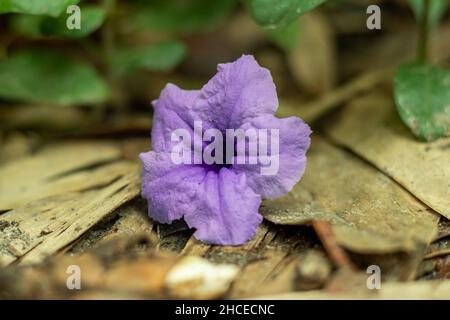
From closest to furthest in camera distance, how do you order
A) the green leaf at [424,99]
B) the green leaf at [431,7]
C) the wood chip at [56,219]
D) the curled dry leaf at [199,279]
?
the curled dry leaf at [199,279], the wood chip at [56,219], the green leaf at [424,99], the green leaf at [431,7]

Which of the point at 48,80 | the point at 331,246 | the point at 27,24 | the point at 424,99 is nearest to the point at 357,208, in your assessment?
the point at 331,246

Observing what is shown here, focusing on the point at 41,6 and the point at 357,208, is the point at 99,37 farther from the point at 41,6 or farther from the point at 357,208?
the point at 357,208

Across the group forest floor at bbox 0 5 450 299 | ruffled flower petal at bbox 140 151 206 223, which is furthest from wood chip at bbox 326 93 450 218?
ruffled flower petal at bbox 140 151 206 223

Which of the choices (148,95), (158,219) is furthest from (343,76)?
(158,219)

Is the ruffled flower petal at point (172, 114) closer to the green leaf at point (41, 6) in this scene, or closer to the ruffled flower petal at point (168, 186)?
the ruffled flower petal at point (168, 186)

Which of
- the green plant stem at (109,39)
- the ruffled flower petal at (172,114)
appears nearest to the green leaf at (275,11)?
the ruffled flower petal at (172,114)

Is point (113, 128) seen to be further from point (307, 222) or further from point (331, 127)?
point (307, 222)

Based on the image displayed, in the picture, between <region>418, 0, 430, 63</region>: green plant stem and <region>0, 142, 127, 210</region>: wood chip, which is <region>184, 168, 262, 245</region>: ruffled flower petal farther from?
<region>418, 0, 430, 63</region>: green plant stem
